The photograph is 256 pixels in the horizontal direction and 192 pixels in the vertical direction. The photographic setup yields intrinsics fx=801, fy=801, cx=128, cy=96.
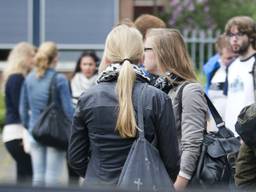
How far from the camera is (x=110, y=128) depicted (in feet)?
13.8

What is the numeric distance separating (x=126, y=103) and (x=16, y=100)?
4210 mm

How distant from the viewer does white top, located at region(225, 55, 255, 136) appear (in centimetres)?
662

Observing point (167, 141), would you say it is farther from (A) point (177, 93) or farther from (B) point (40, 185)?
(B) point (40, 185)

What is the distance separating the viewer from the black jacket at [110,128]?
165 inches

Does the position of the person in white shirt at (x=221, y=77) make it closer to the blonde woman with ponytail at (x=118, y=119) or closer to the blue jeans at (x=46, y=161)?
the blue jeans at (x=46, y=161)

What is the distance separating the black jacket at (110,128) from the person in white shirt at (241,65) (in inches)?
95.8

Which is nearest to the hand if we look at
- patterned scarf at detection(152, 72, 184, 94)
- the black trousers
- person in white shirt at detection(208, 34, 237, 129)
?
patterned scarf at detection(152, 72, 184, 94)

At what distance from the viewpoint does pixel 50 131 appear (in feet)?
25.6

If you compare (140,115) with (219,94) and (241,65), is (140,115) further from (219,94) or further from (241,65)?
(219,94)

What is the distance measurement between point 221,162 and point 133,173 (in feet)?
3.14

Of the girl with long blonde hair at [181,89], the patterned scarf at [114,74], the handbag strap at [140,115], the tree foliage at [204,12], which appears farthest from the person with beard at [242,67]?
the tree foliage at [204,12]

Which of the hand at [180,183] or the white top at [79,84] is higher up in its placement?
the white top at [79,84]

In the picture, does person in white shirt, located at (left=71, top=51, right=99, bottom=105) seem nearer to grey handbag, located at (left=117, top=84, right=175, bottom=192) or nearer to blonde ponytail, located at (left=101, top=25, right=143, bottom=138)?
blonde ponytail, located at (left=101, top=25, right=143, bottom=138)

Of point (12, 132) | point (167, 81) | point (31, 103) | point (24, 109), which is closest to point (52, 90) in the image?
point (31, 103)
